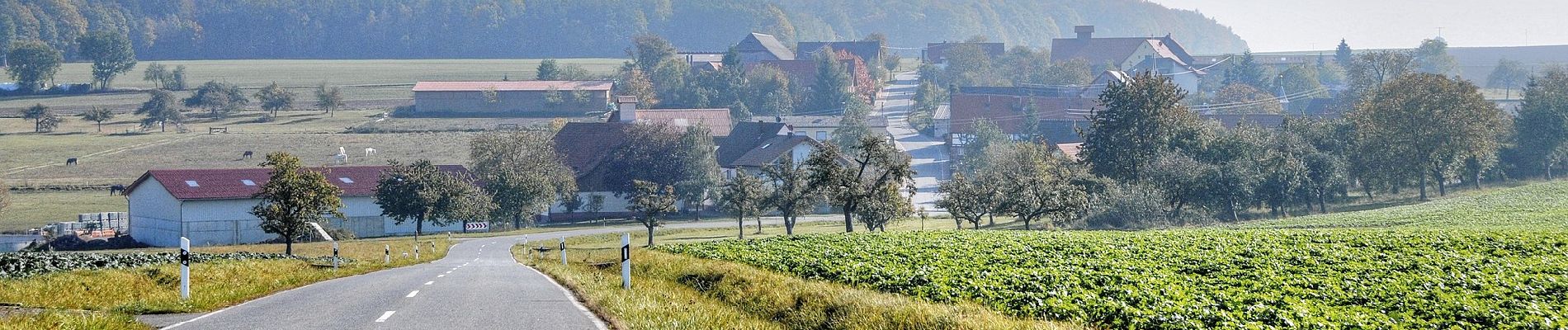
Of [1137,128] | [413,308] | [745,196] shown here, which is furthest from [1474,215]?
[413,308]

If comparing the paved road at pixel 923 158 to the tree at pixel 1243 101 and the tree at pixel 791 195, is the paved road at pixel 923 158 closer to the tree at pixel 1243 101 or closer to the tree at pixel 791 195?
the tree at pixel 791 195

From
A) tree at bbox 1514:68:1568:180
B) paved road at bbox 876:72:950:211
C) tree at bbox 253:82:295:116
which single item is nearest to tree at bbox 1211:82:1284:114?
paved road at bbox 876:72:950:211

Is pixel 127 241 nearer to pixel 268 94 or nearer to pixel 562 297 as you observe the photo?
pixel 562 297

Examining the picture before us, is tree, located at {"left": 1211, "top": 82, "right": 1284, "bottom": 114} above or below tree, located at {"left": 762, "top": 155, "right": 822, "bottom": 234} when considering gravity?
above

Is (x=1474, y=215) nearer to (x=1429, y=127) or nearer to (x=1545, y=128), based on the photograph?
(x=1429, y=127)

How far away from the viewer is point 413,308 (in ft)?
64.0

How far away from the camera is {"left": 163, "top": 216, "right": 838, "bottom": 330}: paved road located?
17.3 m

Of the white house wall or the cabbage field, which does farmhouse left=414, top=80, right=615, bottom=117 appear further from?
the cabbage field

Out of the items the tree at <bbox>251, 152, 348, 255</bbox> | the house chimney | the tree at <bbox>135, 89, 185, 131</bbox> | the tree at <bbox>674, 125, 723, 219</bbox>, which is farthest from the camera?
the tree at <bbox>135, 89, 185, 131</bbox>

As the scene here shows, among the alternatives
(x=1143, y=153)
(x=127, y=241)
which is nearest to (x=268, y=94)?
(x=127, y=241)

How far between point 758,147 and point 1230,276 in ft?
362

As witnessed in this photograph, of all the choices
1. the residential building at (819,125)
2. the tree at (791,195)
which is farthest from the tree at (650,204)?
the residential building at (819,125)

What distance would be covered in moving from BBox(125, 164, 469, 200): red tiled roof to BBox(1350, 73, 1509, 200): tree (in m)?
72.4

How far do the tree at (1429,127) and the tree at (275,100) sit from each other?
143 m
